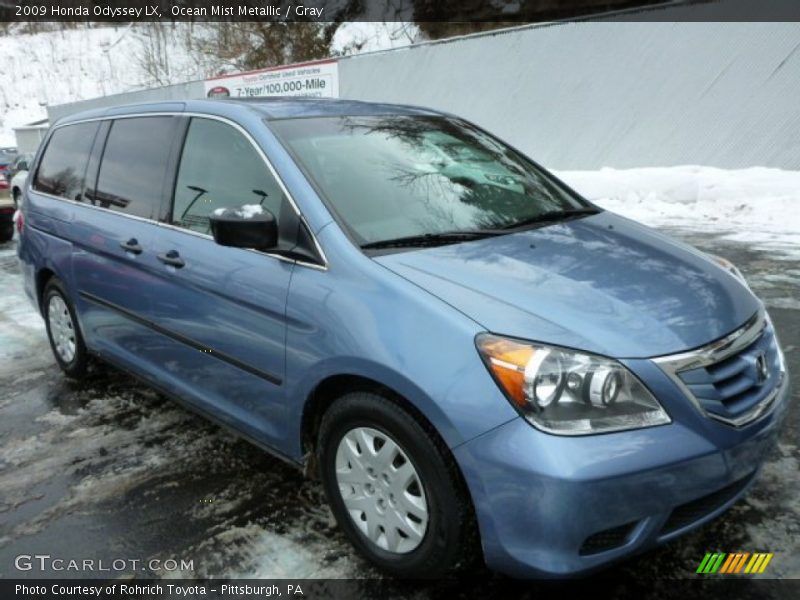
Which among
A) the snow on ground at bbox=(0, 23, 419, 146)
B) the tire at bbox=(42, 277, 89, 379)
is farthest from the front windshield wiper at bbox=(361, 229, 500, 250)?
the snow on ground at bbox=(0, 23, 419, 146)

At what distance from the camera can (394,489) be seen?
2.30m

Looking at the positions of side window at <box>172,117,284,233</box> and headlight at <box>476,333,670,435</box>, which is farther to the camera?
side window at <box>172,117,284,233</box>

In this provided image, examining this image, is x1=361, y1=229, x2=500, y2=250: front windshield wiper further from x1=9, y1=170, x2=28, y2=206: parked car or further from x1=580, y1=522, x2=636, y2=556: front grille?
x1=9, y1=170, x2=28, y2=206: parked car

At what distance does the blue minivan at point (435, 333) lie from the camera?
198 centimetres

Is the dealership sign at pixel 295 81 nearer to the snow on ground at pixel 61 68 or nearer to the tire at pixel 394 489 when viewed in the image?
the tire at pixel 394 489

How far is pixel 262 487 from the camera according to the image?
10.2ft

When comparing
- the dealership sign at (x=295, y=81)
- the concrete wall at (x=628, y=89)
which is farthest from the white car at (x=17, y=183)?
the concrete wall at (x=628, y=89)

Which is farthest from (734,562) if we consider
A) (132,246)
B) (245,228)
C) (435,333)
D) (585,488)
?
(132,246)

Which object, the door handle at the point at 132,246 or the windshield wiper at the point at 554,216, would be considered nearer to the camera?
the windshield wiper at the point at 554,216

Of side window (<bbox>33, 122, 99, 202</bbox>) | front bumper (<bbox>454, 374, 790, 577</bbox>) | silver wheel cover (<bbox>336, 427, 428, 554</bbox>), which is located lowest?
silver wheel cover (<bbox>336, 427, 428, 554</bbox>)

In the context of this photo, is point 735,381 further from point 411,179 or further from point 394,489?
point 411,179

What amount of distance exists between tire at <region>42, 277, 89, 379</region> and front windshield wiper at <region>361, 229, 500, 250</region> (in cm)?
271

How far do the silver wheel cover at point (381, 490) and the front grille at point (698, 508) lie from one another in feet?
2.51

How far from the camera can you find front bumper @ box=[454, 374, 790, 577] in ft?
6.25
